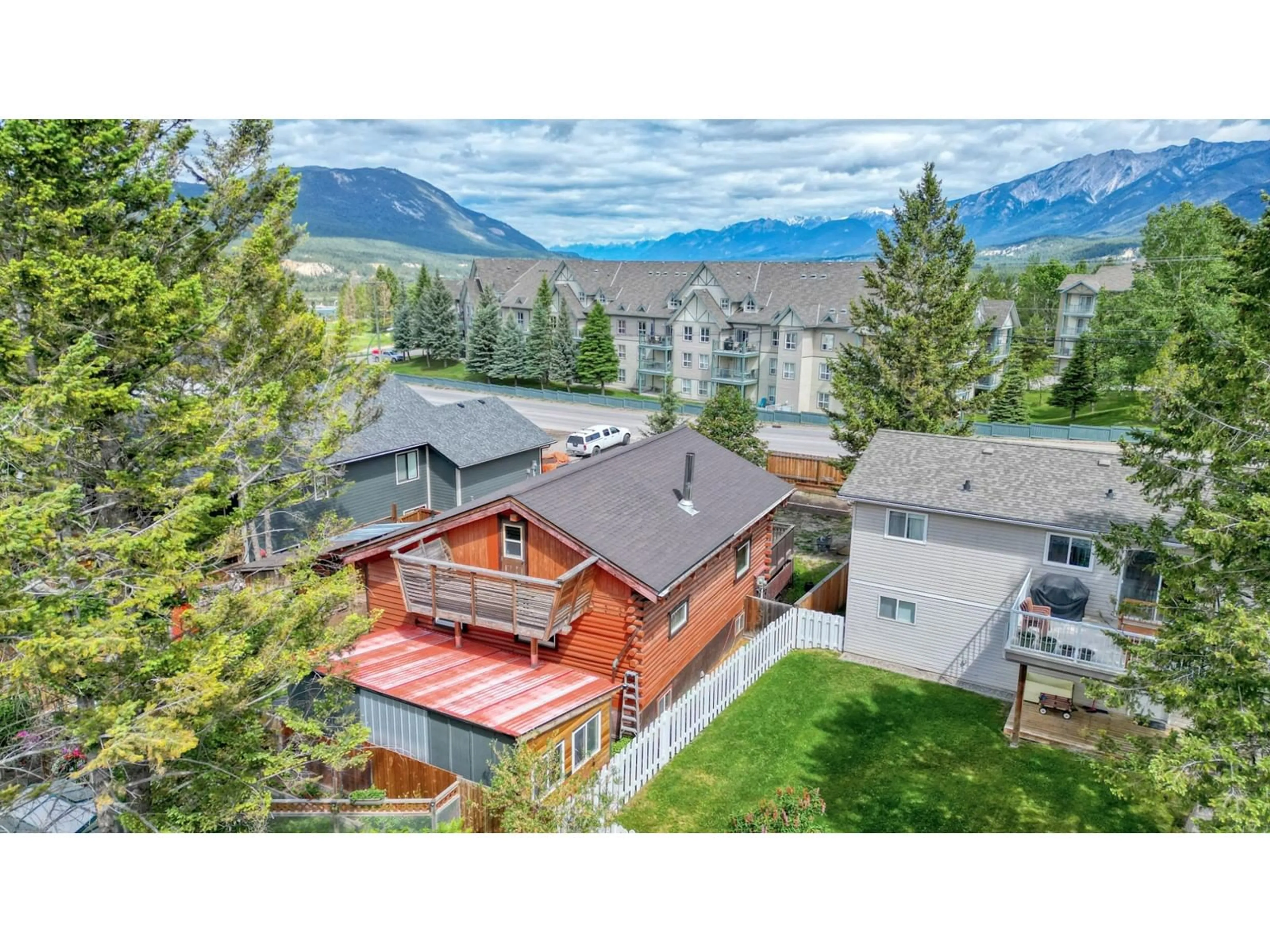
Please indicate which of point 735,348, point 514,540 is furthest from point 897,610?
point 735,348

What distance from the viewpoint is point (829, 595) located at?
23.1 m

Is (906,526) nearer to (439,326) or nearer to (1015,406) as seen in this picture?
(1015,406)

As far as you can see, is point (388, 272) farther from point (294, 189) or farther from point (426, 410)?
point (294, 189)

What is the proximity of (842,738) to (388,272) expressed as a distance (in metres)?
100

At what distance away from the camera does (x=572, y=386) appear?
6294 centimetres

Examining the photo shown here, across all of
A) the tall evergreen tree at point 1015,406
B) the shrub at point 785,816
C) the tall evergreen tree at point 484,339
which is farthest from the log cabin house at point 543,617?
the tall evergreen tree at point 484,339

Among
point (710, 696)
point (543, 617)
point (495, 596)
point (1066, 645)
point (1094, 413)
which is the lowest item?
point (710, 696)

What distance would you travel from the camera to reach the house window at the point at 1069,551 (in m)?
17.7

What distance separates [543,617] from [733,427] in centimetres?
1847

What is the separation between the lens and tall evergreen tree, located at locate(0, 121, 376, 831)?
852 cm

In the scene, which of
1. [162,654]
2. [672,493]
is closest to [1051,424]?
[672,493]

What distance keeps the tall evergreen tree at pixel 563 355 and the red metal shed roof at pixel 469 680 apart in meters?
45.1

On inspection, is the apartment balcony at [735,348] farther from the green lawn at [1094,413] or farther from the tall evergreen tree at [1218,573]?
the tall evergreen tree at [1218,573]

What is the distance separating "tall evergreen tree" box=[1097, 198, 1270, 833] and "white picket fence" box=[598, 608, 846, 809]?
8.03m
